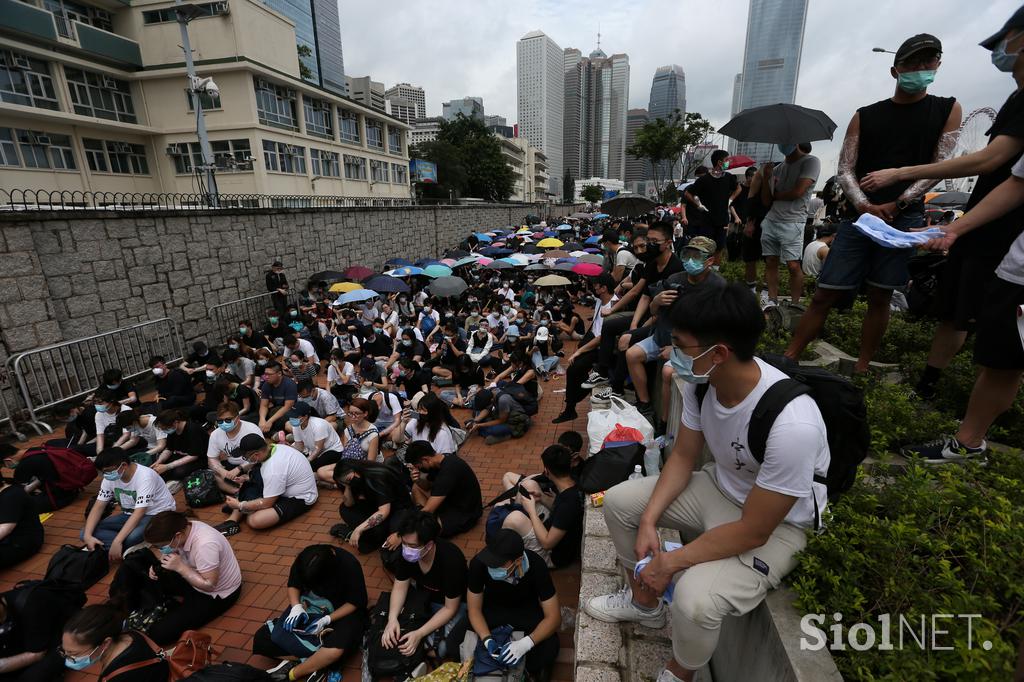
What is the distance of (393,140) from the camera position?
36906 millimetres

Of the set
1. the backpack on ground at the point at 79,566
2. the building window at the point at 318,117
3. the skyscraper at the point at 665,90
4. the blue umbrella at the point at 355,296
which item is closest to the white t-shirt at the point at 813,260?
the backpack on ground at the point at 79,566

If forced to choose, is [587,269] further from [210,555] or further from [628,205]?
[210,555]

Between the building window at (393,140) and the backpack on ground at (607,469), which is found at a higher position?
the building window at (393,140)

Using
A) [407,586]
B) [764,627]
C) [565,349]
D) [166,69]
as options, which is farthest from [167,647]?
[166,69]

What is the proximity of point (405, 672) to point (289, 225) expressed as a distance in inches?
535

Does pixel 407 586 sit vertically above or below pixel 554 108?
below

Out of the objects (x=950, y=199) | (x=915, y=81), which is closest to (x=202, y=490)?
(x=915, y=81)

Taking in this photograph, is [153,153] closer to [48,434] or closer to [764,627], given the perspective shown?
[48,434]

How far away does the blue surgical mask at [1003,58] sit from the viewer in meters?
2.33

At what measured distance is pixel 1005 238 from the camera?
2521 millimetres

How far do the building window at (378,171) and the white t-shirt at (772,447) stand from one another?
36219 mm

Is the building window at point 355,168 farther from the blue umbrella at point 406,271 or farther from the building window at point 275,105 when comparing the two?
the blue umbrella at point 406,271

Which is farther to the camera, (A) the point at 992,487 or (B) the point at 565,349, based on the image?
(B) the point at 565,349

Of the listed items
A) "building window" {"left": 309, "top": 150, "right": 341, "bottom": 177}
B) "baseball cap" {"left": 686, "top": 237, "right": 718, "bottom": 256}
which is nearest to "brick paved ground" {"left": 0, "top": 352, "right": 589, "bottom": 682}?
"baseball cap" {"left": 686, "top": 237, "right": 718, "bottom": 256}
